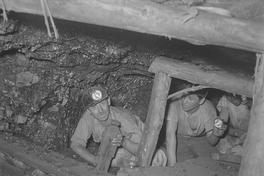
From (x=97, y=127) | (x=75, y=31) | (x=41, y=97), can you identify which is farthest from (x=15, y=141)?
(x=75, y=31)

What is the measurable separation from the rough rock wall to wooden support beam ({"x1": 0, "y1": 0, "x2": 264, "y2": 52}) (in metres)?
2.37

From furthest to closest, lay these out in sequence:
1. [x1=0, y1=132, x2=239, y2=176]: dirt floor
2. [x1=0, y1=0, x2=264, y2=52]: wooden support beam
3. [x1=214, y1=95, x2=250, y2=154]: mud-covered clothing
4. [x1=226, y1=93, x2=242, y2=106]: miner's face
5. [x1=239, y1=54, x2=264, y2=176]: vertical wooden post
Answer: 1. [x1=214, y1=95, x2=250, y2=154]: mud-covered clothing
2. [x1=226, y1=93, x2=242, y2=106]: miner's face
3. [x1=0, y1=132, x2=239, y2=176]: dirt floor
4. [x1=239, y1=54, x2=264, y2=176]: vertical wooden post
5. [x1=0, y1=0, x2=264, y2=52]: wooden support beam

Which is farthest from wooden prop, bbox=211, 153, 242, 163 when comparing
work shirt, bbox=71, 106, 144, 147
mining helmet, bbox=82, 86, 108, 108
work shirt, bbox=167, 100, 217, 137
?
mining helmet, bbox=82, 86, 108, 108

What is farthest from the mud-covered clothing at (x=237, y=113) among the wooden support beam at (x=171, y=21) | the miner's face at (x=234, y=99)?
the wooden support beam at (x=171, y=21)

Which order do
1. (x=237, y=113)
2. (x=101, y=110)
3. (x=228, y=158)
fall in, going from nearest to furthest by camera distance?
(x=101, y=110)
(x=228, y=158)
(x=237, y=113)

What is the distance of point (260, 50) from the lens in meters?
2.23

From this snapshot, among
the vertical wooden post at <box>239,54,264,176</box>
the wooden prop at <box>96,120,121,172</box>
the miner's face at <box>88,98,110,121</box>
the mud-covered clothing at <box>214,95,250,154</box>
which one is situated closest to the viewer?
the vertical wooden post at <box>239,54,264,176</box>

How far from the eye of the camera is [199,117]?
5.20m

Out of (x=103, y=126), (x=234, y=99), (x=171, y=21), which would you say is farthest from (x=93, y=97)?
(x=234, y=99)

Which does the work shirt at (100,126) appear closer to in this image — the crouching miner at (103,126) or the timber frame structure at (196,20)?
the crouching miner at (103,126)

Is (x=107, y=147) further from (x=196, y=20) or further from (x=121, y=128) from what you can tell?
(x=196, y=20)

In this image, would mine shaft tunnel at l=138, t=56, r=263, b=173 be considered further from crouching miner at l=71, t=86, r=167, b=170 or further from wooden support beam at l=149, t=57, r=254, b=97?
crouching miner at l=71, t=86, r=167, b=170

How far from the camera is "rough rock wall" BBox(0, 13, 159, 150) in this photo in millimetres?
4758

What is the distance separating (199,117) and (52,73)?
2776mm
